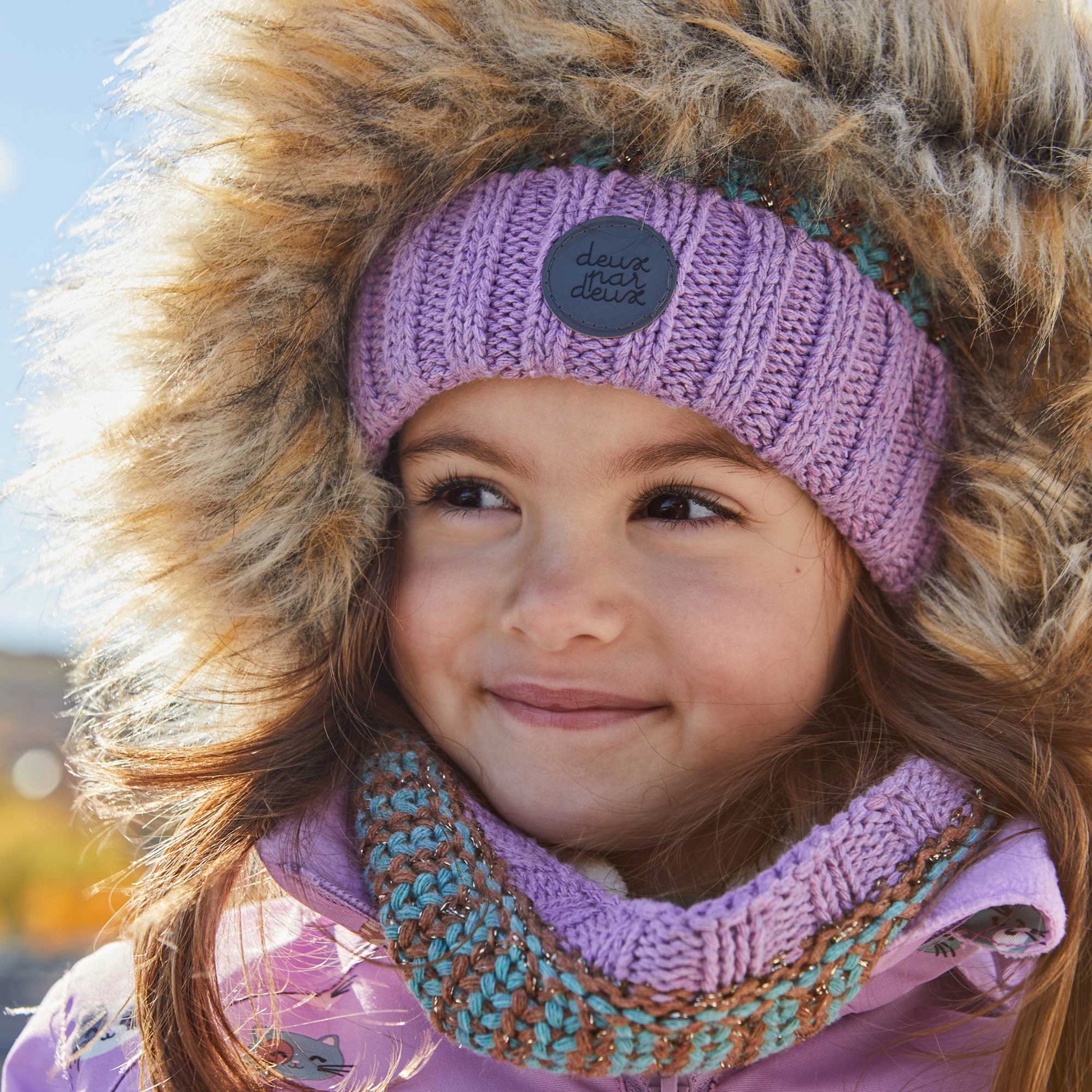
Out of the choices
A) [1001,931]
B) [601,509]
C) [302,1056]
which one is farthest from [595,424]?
[302,1056]

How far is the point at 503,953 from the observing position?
3.77ft

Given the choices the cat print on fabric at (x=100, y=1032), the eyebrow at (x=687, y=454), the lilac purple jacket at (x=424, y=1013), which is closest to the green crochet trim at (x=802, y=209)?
the eyebrow at (x=687, y=454)

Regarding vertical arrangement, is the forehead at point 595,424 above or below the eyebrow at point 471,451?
above

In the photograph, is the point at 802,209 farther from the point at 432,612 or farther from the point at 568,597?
the point at 432,612

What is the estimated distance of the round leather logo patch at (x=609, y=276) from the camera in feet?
4.04

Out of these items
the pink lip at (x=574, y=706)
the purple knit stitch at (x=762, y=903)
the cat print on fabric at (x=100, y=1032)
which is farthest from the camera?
the cat print on fabric at (x=100, y=1032)

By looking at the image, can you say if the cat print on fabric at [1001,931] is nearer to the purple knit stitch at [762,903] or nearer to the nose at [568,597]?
the purple knit stitch at [762,903]

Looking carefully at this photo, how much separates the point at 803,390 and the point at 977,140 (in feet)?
1.22

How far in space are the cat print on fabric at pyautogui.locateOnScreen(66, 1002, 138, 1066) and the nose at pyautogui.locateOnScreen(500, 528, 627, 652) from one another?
771 millimetres

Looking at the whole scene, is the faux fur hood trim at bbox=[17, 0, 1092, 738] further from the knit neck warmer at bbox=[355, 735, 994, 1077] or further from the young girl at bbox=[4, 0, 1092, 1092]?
the knit neck warmer at bbox=[355, 735, 994, 1077]

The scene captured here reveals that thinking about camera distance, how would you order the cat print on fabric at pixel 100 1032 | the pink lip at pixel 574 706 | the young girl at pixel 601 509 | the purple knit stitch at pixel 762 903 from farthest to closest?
the cat print on fabric at pixel 100 1032
the pink lip at pixel 574 706
the young girl at pixel 601 509
the purple knit stitch at pixel 762 903

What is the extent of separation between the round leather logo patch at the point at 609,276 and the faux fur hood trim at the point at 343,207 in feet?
0.35

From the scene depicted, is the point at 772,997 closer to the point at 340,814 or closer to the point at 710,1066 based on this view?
the point at 710,1066

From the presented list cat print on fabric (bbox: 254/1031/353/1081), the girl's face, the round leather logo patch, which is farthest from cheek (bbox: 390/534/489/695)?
cat print on fabric (bbox: 254/1031/353/1081)
